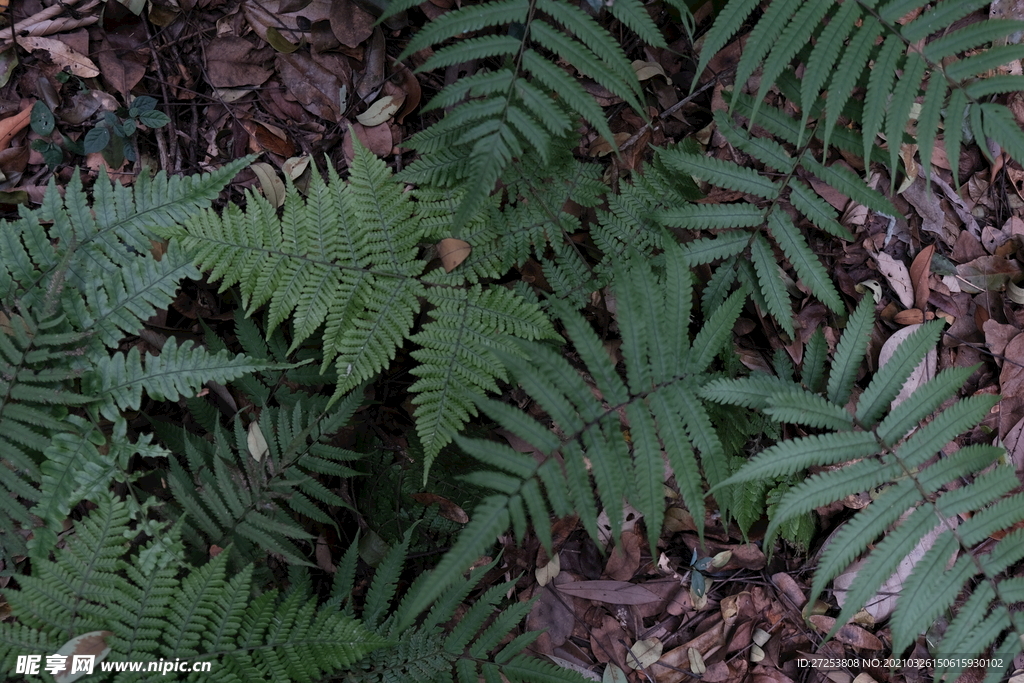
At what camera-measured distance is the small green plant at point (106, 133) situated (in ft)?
11.1

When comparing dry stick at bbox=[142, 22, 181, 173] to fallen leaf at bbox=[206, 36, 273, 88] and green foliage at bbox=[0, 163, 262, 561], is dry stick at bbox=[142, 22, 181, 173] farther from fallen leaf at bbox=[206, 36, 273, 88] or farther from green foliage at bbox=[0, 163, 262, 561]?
green foliage at bbox=[0, 163, 262, 561]

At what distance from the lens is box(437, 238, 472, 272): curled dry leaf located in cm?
303

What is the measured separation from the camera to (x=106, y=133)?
3.39 metres

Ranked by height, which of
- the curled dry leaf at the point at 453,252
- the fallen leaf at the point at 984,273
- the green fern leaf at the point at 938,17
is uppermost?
the green fern leaf at the point at 938,17

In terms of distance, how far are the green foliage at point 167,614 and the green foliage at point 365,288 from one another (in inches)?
32.2

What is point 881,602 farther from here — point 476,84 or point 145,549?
point 145,549

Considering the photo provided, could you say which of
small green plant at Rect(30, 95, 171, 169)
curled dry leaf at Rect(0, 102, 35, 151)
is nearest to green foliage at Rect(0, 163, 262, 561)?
small green plant at Rect(30, 95, 171, 169)

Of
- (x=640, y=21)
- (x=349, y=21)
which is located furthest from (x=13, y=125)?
(x=640, y=21)

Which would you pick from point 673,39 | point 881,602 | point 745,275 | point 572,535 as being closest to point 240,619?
point 572,535

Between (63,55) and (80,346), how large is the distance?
1773 mm

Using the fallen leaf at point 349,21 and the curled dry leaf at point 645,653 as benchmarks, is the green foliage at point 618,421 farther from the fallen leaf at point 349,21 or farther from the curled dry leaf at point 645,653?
the fallen leaf at point 349,21

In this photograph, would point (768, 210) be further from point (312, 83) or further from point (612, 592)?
point (312, 83)

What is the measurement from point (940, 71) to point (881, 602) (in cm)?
249

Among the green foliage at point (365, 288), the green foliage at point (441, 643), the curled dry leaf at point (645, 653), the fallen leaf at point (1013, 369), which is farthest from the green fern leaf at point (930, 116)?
the curled dry leaf at point (645, 653)
